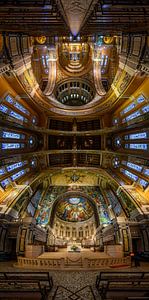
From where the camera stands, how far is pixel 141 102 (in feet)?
54.6

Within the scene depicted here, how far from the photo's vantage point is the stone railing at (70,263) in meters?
12.4

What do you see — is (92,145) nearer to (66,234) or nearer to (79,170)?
(79,170)

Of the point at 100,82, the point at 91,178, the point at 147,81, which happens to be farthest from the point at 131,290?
the point at 100,82

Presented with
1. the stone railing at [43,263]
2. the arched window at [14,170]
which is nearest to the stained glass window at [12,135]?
the arched window at [14,170]

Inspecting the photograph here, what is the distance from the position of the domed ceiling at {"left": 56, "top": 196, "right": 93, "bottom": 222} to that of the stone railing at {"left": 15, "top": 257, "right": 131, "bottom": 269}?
1409 centimetres

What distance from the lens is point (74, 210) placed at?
29703 millimetres

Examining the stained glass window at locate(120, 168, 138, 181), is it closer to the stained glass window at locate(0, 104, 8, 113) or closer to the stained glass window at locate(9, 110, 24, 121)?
the stained glass window at locate(9, 110, 24, 121)

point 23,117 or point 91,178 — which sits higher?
point 23,117

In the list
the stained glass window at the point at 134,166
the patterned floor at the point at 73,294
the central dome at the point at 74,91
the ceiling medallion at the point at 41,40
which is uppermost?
the ceiling medallion at the point at 41,40

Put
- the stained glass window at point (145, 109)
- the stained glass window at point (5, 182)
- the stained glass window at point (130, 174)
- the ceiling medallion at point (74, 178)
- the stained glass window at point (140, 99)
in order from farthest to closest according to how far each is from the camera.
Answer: the ceiling medallion at point (74, 178) → the stained glass window at point (130, 174) → the stained glass window at point (5, 182) → the stained glass window at point (140, 99) → the stained glass window at point (145, 109)

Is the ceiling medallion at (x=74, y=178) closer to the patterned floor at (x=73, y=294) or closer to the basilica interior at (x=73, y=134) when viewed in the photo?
the basilica interior at (x=73, y=134)

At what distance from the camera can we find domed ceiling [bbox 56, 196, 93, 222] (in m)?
28.1

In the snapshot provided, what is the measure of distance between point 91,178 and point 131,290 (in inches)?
740

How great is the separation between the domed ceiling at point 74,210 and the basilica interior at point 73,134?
18 cm
